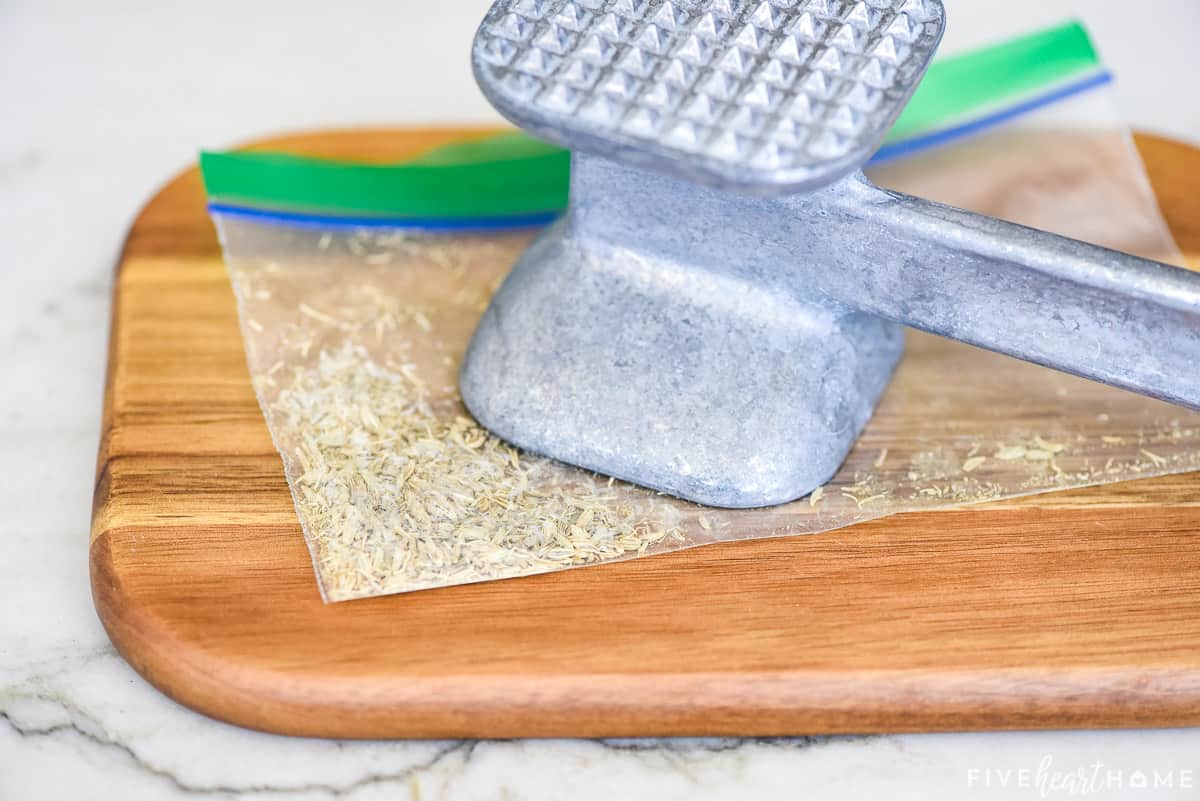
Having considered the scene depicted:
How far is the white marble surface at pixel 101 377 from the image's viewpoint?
0.66m

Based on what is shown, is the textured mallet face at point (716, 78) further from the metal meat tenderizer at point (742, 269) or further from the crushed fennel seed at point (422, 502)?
the crushed fennel seed at point (422, 502)

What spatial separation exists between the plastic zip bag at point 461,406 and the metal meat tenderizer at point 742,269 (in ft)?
0.08

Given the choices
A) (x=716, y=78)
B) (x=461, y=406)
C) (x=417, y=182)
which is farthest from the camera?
(x=417, y=182)

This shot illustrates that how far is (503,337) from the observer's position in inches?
31.9

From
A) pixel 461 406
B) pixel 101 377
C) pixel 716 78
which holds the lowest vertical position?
pixel 101 377

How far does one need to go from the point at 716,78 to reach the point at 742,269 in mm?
132

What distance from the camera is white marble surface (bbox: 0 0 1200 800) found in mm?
663

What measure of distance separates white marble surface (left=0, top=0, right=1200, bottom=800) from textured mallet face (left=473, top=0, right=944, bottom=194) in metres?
0.28

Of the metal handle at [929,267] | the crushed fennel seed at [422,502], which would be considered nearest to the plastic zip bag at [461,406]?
the crushed fennel seed at [422,502]

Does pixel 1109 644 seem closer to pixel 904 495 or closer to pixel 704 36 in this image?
pixel 904 495

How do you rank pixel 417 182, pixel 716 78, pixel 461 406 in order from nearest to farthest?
pixel 716 78, pixel 461 406, pixel 417 182

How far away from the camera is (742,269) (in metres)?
0.78

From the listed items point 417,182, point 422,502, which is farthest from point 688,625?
point 417,182

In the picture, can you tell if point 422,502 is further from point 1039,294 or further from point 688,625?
point 1039,294
